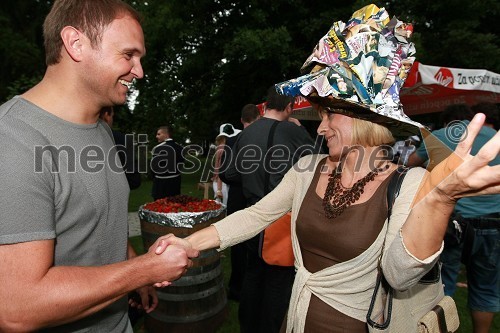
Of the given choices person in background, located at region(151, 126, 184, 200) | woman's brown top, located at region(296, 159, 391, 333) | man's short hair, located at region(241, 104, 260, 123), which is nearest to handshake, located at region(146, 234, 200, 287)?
woman's brown top, located at region(296, 159, 391, 333)

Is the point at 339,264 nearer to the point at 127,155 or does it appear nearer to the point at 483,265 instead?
the point at 483,265

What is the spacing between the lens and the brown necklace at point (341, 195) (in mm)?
2059

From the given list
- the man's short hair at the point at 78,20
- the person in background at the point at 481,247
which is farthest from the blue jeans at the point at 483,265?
the man's short hair at the point at 78,20

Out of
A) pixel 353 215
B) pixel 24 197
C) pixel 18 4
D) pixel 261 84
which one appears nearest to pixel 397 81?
pixel 353 215

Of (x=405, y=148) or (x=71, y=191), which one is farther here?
(x=405, y=148)

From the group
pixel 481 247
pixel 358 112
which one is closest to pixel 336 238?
pixel 358 112

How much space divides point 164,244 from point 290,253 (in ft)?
5.50

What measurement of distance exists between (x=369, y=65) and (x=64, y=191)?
1.54m

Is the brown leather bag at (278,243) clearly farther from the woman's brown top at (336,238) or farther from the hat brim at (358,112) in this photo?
the hat brim at (358,112)

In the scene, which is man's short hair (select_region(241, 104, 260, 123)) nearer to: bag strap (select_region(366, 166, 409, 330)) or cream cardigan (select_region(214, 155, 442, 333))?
cream cardigan (select_region(214, 155, 442, 333))

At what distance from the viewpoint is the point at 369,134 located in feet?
6.88

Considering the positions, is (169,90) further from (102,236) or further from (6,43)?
(102,236)

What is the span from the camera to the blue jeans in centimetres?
365

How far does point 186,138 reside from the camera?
24.1 metres
